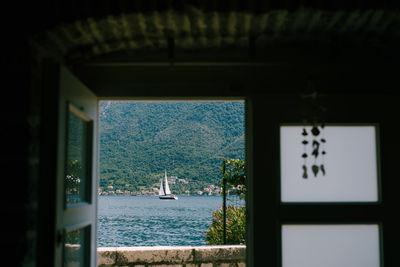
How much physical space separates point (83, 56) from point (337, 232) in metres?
1.90


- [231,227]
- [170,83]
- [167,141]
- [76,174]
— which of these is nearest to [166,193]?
[167,141]

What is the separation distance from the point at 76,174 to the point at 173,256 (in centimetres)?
285

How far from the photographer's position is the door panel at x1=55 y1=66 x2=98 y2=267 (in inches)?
74.5

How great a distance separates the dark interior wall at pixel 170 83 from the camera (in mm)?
1997

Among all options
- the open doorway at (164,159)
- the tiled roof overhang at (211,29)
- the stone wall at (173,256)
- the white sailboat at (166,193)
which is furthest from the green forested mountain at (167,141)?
the tiled roof overhang at (211,29)

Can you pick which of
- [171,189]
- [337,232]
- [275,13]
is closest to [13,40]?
[275,13]

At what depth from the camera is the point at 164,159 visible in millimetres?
29734

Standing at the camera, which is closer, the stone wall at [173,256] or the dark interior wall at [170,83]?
the dark interior wall at [170,83]

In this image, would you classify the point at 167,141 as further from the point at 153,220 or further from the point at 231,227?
the point at 231,227

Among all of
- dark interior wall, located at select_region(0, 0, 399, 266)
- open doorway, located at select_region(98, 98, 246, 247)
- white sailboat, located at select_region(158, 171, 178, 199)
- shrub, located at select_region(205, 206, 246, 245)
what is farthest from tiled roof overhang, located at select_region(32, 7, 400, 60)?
white sailboat, located at select_region(158, 171, 178, 199)

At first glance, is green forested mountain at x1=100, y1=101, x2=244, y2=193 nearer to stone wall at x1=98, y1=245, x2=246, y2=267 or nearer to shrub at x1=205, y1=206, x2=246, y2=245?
shrub at x1=205, y1=206, x2=246, y2=245

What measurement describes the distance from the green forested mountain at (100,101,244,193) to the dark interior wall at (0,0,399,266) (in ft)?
71.5

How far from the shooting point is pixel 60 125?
1865mm

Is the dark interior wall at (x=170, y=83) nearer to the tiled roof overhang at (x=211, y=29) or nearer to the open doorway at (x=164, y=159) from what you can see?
the tiled roof overhang at (x=211, y=29)
